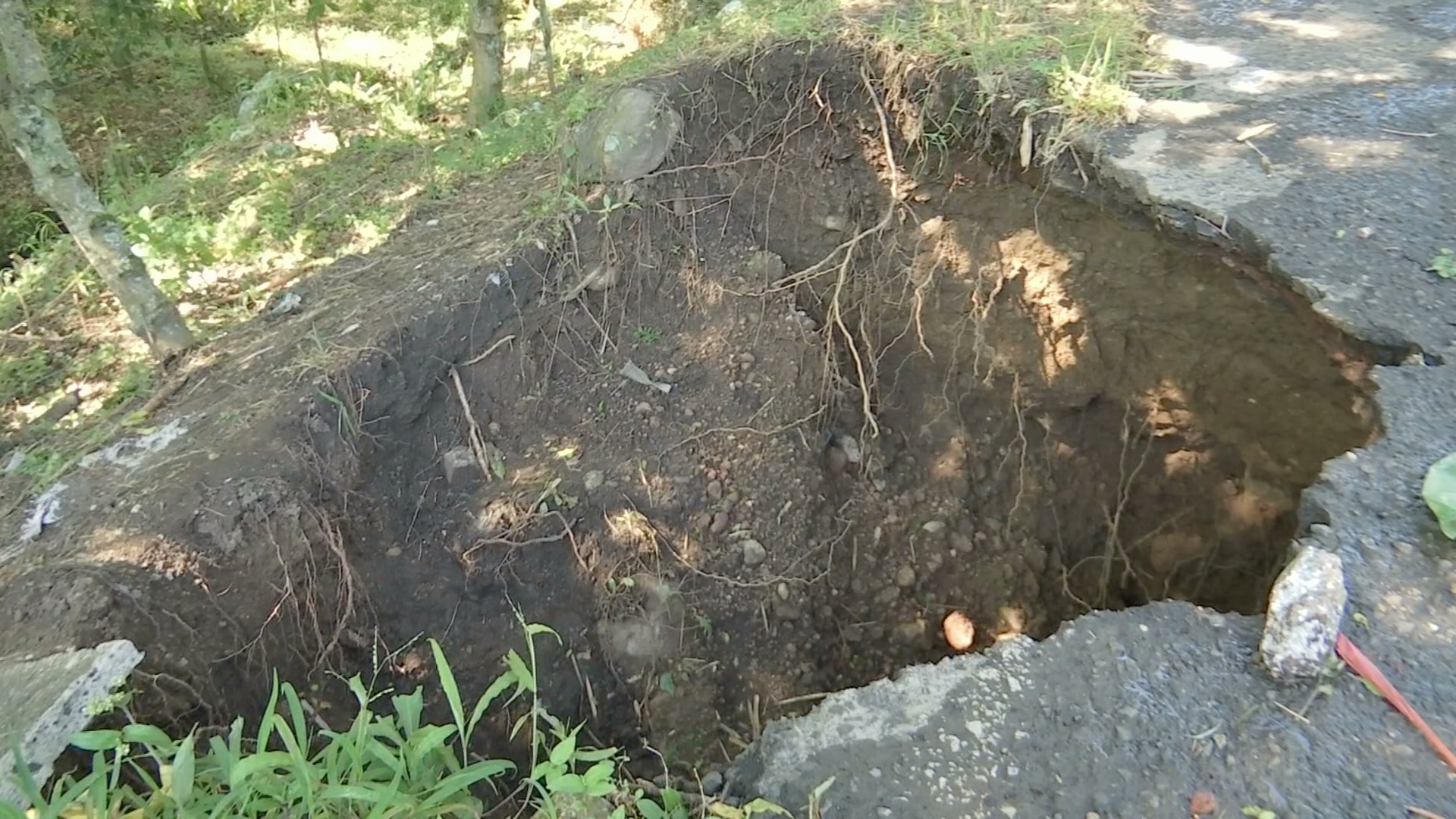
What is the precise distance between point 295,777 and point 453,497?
147cm

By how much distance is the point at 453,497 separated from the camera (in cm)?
315

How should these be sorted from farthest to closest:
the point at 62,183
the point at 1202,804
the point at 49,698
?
the point at 62,183 → the point at 49,698 → the point at 1202,804

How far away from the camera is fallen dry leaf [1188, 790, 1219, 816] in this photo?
5.20 ft

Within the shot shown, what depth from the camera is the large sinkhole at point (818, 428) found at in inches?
120

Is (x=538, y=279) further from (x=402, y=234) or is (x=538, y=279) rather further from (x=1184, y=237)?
(x=1184, y=237)

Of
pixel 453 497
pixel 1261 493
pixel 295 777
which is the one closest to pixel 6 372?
pixel 453 497

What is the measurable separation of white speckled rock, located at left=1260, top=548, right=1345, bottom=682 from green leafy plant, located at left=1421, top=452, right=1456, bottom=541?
0.31 metres

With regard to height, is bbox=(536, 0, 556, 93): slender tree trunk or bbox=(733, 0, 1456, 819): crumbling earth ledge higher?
bbox=(536, 0, 556, 93): slender tree trunk

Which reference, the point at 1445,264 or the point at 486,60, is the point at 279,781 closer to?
the point at 1445,264

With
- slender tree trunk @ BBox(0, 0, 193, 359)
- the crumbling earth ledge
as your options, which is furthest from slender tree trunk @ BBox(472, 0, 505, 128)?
the crumbling earth ledge

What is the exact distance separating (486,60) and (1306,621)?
4.06 m

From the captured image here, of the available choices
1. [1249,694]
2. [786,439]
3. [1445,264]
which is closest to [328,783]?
[1249,694]

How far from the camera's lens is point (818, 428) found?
Result: 3586 mm

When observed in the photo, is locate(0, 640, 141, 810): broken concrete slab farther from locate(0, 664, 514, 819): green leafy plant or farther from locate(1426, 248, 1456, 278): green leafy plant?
locate(1426, 248, 1456, 278): green leafy plant
